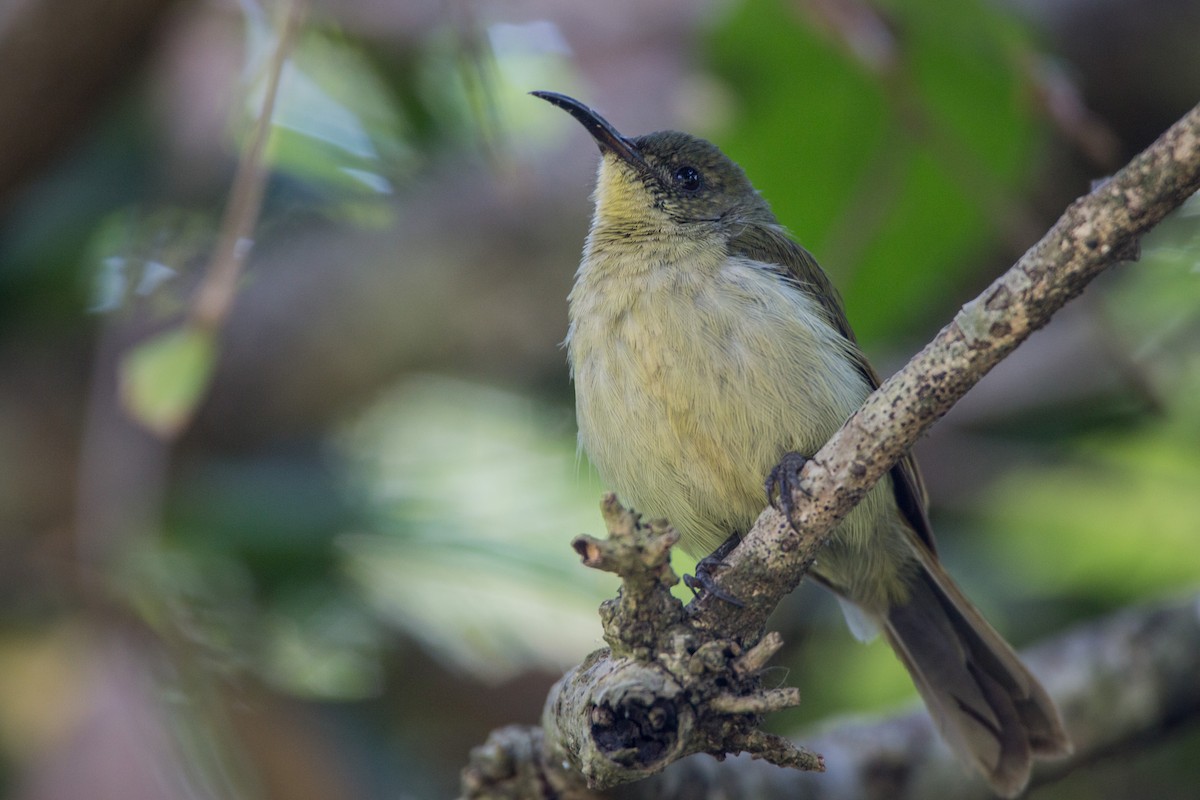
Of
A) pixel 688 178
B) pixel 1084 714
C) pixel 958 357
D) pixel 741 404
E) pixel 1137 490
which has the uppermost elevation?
pixel 958 357

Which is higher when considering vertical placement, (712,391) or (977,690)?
(712,391)

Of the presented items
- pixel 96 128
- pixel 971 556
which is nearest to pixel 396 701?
pixel 971 556

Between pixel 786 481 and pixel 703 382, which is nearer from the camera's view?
pixel 786 481

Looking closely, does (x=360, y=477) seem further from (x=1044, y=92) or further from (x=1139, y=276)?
(x=1139, y=276)

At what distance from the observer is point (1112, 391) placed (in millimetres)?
5445

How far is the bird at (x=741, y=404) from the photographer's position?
138 inches

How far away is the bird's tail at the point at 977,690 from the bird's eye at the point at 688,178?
1.46 metres

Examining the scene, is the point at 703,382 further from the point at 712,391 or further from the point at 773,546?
the point at 773,546

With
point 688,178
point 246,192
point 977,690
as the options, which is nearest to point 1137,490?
point 977,690

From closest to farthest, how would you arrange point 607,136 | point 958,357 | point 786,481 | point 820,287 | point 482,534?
point 958,357
point 786,481
point 820,287
point 607,136
point 482,534

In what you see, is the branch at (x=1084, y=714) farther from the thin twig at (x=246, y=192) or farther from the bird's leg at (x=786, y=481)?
the thin twig at (x=246, y=192)

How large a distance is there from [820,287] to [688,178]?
63cm

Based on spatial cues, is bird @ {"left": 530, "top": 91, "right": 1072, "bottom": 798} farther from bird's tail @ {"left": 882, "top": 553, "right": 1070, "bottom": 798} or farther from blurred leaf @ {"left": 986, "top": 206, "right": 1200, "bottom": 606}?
blurred leaf @ {"left": 986, "top": 206, "right": 1200, "bottom": 606}

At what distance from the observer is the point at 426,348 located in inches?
231
